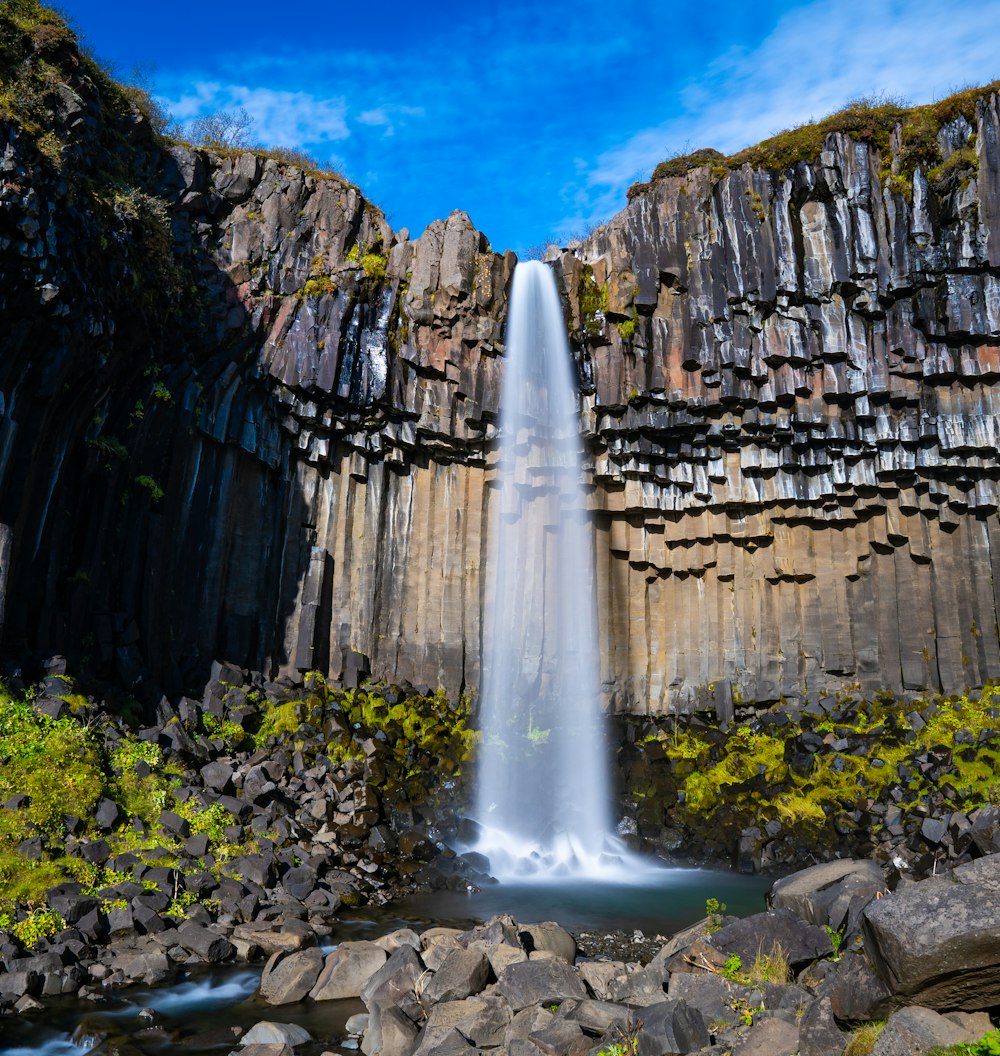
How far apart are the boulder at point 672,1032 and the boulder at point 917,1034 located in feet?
4.58

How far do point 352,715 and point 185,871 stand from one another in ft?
22.1

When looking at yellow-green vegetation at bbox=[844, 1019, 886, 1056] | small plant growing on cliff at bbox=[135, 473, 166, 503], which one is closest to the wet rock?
yellow-green vegetation at bbox=[844, 1019, 886, 1056]

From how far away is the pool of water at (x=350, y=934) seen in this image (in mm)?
7883

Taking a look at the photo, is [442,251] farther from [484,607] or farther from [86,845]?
[86,845]

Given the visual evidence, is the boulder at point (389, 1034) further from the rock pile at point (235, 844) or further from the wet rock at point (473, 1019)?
the rock pile at point (235, 844)

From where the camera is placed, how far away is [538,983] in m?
7.82

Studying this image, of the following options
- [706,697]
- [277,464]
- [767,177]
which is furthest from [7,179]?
[706,697]

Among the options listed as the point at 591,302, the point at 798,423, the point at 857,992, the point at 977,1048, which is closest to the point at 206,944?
the point at 857,992

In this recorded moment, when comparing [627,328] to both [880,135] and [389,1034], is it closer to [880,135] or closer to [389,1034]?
[880,135]

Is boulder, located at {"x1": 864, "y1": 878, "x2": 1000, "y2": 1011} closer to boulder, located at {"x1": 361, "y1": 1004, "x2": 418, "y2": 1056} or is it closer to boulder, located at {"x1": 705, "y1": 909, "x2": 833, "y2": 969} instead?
boulder, located at {"x1": 705, "y1": 909, "x2": 833, "y2": 969}

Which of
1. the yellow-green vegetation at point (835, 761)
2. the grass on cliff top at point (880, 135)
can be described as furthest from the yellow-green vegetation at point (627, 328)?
the yellow-green vegetation at point (835, 761)

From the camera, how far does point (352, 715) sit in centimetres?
1833

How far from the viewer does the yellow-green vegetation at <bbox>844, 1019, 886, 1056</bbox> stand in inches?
219

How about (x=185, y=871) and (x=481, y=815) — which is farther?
(x=481, y=815)
